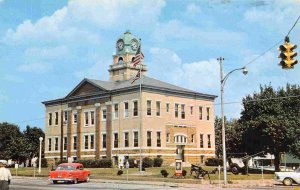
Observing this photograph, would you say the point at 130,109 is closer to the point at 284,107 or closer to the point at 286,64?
the point at 284,107

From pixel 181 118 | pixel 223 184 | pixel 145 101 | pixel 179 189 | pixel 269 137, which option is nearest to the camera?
pixel 179 189

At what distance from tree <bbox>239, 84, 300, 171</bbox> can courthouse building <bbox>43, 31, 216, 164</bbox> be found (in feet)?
41.4

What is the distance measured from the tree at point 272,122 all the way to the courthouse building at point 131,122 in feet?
41.4

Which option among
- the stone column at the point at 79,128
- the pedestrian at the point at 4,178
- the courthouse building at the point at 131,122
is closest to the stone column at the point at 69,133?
the courthouse building at the point at 131,122

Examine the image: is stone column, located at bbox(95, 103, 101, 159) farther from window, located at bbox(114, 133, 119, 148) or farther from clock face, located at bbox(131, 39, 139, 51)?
clock face, located at bbox(131, 39, 139, 51)

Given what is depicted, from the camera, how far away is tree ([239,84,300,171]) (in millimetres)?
53688

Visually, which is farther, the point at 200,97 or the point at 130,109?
the point at 200,97

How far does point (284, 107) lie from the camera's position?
187 ft

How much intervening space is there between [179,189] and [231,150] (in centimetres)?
3899

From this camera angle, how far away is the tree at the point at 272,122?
53.7 metres

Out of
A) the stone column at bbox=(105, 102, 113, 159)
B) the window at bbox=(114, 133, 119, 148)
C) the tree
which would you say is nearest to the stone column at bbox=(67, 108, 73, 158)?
the stone column at bbox=(105, 102, 113, 159)

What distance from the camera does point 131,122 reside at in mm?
68062

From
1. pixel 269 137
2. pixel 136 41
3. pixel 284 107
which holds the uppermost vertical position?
pixel 136 41

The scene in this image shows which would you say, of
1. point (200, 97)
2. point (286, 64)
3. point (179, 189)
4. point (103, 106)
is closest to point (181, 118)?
point (200, 97)
